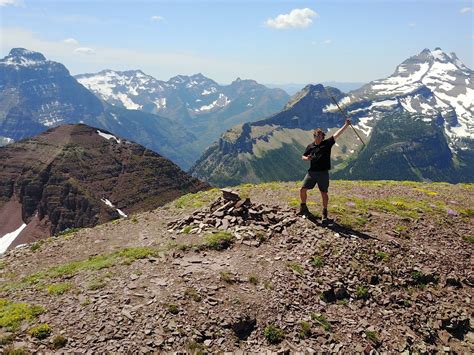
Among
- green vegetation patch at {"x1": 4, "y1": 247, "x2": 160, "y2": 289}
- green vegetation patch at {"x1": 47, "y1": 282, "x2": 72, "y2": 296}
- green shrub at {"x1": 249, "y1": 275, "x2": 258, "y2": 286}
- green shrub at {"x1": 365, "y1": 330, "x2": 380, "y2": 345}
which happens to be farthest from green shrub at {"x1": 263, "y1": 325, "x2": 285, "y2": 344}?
green vegetation patch at {"x1": 47, "y1": 282, "x2": 72, "y2": 296}

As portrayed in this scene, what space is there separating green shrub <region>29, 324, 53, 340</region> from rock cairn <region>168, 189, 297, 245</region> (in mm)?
10165

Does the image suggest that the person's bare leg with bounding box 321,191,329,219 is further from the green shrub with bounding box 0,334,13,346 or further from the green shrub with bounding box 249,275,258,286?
the green shrub with bounding box 0,334,13,346

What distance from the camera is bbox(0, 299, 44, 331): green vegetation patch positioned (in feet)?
46.1

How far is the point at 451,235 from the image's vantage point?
2450cm

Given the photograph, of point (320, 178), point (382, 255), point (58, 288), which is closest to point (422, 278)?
point (382, 255)

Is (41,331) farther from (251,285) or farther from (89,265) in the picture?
(251,285)

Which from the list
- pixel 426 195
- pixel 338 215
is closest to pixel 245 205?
pixel 338 215

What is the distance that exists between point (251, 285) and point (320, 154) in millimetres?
9355

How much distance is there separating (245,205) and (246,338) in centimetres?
1031

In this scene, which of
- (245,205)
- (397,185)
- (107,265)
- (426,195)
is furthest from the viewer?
(397,185)

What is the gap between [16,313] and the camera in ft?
48.2

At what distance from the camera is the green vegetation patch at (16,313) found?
14039 millimetres

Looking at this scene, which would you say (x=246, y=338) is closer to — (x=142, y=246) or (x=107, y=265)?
(x=107, y=265)

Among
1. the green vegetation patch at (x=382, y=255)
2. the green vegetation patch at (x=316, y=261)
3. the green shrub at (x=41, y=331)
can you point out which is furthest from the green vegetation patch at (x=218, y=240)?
the green shrub at (x=41, y=331)
